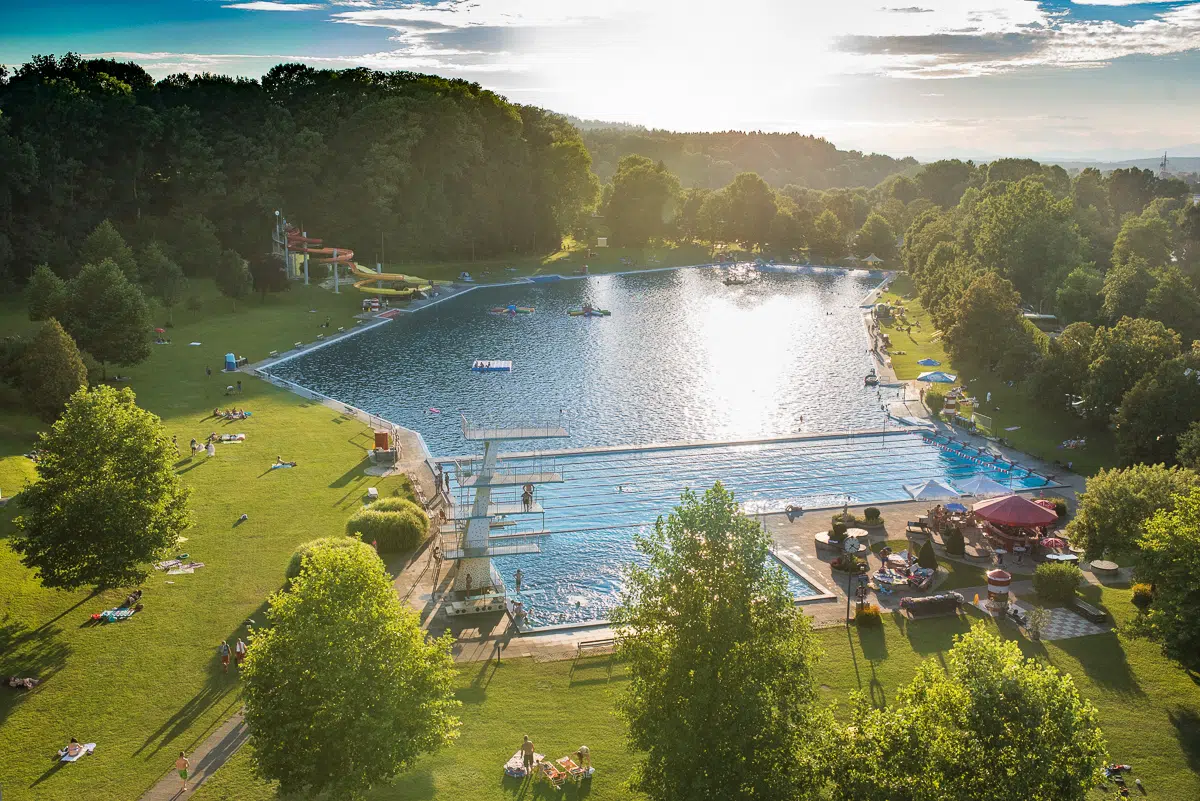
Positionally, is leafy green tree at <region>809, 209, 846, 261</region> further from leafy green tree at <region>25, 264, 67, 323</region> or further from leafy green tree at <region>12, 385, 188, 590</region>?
leafy green tree at <region>12, 385, 188, 590</region>

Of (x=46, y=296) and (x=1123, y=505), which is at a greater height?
(x=46, y=296)

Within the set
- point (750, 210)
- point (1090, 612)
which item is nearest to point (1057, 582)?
point (1090, 612)

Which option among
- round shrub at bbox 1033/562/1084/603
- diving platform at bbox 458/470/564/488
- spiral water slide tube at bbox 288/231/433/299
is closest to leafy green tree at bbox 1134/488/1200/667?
round shrub at bbox 1033/562/1084/603

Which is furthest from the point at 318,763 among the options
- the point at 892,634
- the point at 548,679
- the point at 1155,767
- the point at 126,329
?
the point at 126,329

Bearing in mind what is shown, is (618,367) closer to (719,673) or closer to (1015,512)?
(1015,512)

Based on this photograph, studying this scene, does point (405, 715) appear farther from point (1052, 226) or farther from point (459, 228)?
point (459, 228)

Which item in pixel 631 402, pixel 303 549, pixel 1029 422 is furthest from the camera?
pixel 631 402

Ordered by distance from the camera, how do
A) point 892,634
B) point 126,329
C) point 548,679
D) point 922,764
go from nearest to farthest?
1. point 922,764
2. point 548,679
3. point 892,634
4. point 126,329
